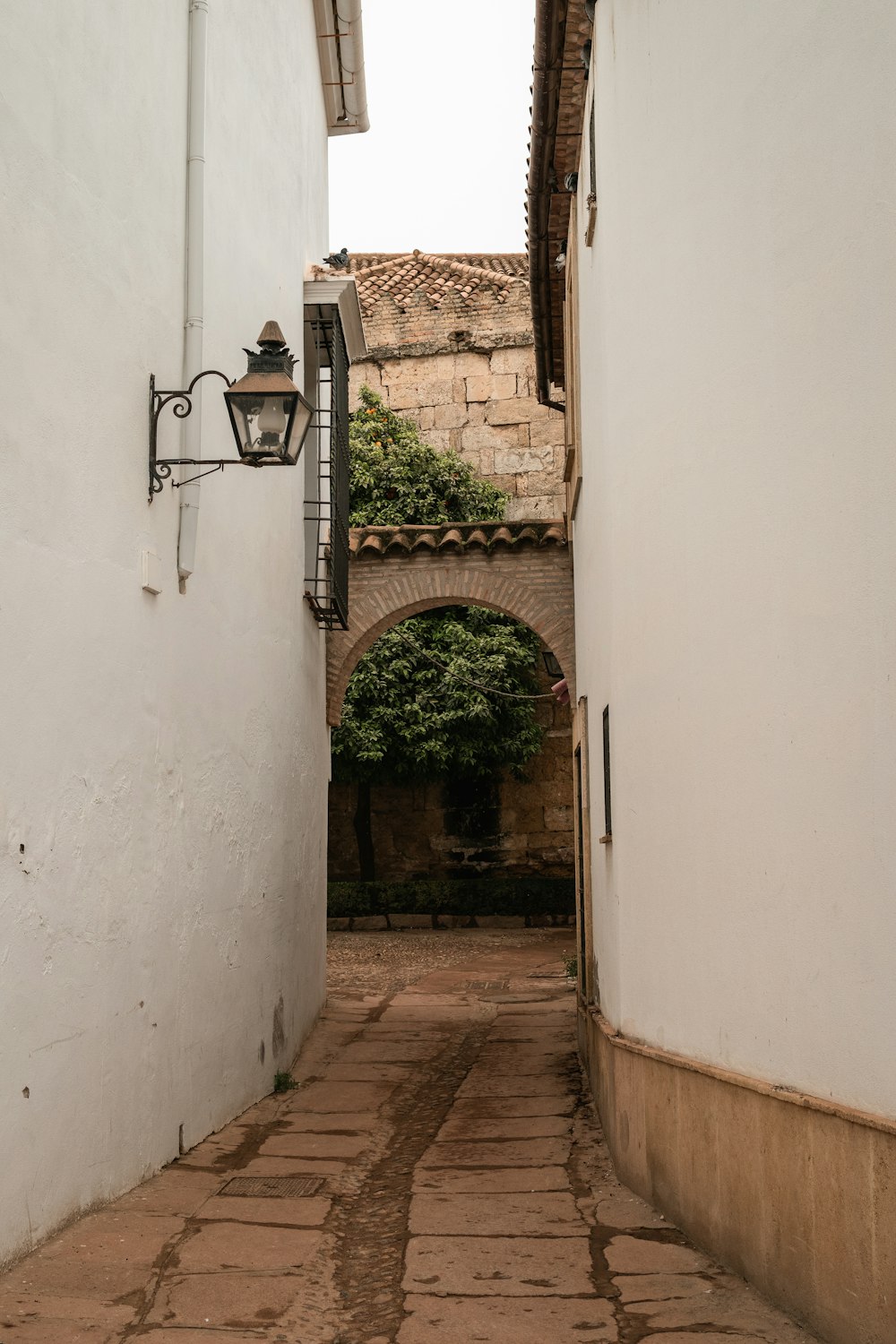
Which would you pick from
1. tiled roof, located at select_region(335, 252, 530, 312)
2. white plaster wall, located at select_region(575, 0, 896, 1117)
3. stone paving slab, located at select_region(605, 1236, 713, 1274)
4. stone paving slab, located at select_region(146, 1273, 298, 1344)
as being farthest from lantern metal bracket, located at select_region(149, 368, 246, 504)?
tiled roof, located at select_region(335, 252, 530, 312)

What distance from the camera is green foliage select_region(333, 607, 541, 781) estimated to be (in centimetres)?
1911

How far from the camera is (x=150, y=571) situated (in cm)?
552

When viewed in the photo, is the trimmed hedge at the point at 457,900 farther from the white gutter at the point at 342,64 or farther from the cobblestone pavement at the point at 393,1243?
the white gutter at the point at 342,64

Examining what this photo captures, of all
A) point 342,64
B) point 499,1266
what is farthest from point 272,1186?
point 342,64

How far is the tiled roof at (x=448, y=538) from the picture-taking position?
12023 millimetres

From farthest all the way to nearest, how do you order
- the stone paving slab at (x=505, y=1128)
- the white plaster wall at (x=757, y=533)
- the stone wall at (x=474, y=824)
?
the stone wall at (x=474, y=824), the stone paving slab at (x=505, y=1128), the white plaster wall at (x=757, y=533)

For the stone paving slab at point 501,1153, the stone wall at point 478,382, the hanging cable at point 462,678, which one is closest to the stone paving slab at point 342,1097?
the stone paving slab at point 501,1153

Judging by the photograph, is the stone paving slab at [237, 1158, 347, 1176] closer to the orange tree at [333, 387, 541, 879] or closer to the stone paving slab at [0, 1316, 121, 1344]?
the stone paving slab at [0, 1316, 121, 1344]

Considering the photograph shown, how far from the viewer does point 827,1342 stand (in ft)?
12.0

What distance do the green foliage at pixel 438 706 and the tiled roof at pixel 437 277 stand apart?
570 centimetres

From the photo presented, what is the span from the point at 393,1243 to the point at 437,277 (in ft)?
63.9

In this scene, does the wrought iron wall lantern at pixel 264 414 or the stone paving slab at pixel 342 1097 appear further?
the stone paving slab at pixel 342 1097

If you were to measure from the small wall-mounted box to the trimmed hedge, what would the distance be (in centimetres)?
1436

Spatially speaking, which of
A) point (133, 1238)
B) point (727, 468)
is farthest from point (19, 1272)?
point (727, 468)
